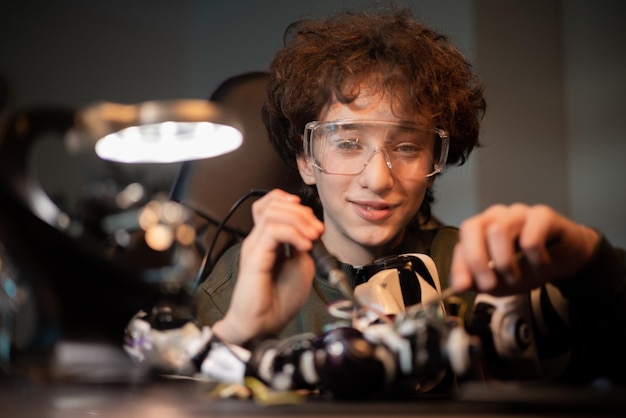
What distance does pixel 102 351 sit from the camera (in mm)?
600

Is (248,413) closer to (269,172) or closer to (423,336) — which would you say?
(423,336)

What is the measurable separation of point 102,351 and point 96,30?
1.05ft

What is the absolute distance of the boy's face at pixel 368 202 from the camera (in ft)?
1.98

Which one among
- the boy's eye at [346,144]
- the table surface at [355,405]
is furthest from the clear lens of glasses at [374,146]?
the table surface at [355,405]

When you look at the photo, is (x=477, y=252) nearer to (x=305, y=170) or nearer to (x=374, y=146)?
(x=374, y=146)

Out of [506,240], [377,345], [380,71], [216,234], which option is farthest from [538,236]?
[216,234]

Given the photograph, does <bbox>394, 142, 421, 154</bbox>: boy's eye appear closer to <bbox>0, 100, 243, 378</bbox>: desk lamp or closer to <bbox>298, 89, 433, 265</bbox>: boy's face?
<bbox>298, 89, 433, 265</bbox>: boy's face

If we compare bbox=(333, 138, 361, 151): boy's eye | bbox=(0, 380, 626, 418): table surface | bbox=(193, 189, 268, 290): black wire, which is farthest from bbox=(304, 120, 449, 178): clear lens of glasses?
bbox=(0, 380, 626, 418): table surface

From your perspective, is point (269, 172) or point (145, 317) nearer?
point (145, 317)

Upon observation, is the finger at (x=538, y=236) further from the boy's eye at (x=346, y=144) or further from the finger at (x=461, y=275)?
the boy's eye at (x=346, y=144)

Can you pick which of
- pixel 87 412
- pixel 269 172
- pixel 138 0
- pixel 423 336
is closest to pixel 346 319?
pixel 423 336

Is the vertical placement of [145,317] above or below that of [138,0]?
below

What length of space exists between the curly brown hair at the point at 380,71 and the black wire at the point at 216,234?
0.18ft

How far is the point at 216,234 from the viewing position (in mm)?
742
